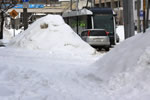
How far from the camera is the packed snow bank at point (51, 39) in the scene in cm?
1922

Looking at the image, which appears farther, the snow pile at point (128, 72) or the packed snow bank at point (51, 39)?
the packed snow bank at point (51, 39)

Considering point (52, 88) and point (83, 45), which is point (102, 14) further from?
point (52, 88)

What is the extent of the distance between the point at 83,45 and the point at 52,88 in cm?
1243

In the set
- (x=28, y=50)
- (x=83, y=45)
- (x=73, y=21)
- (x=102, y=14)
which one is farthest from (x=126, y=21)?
(x=73, y=21)

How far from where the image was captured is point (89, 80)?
28.6ft

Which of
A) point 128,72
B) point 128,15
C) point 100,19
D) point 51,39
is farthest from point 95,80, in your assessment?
point 100,19

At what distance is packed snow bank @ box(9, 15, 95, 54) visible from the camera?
757 inches

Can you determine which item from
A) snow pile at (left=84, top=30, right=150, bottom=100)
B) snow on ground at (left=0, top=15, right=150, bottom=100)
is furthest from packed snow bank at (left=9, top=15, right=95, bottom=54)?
snow pile at (left=84, top=30, right=150, bottom=100)

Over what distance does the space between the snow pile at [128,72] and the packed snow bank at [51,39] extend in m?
9.75

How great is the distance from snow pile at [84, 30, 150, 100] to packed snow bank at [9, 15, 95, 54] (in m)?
9.75

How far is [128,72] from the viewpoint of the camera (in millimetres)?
7645

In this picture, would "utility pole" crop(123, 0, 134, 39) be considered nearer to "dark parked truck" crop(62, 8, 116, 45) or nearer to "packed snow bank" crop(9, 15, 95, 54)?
"packed snow bank" crop(9, 15, 95, 54)

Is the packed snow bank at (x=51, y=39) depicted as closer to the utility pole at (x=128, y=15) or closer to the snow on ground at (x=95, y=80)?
the utility pole at (x=128, y=15)

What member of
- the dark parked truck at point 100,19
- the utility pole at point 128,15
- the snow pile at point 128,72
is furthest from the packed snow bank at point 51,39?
the dark parked truck at point 100,19
